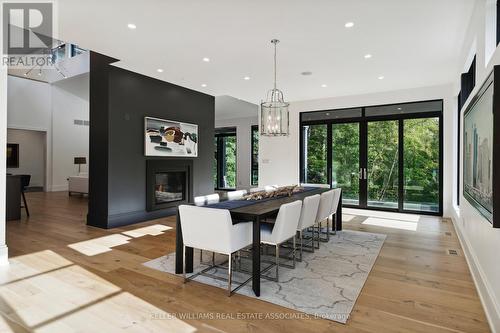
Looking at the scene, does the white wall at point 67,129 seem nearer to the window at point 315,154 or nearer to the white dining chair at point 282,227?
the window at point 315,154

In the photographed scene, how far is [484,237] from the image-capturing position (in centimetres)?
264

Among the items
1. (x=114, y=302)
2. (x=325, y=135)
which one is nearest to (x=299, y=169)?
(x=325, y=135)

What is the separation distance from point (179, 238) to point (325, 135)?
5686 mm

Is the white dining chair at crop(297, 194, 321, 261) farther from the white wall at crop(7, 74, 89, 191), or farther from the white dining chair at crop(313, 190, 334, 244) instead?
the white wall at crop(7, 74, 89, 191)

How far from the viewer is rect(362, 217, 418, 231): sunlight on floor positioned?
18.1ft

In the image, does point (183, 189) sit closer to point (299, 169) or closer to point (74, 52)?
point (299, 169)

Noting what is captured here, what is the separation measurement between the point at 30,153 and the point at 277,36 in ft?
39.2

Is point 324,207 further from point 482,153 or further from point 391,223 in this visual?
point 391,223

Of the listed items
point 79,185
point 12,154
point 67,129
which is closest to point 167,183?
point 79,185

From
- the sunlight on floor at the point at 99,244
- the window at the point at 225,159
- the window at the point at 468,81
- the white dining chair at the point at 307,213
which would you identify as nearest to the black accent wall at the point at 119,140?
the sunlight on floor at the point at 99,244

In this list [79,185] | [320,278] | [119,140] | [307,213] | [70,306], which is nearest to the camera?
[70,306]

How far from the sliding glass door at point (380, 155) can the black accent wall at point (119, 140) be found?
413cm

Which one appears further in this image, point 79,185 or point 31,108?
point 31,108

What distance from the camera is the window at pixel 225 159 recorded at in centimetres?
1221
